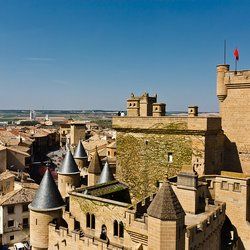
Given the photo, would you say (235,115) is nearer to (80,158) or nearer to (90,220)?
(90,220)

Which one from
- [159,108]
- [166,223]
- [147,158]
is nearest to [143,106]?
[159,108]

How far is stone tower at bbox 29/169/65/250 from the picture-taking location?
2588 centimetres

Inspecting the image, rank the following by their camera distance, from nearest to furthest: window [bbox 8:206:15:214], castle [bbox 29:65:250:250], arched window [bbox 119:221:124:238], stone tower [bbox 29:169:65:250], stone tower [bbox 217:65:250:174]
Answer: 1. castle [bbox 29:65:250:250]
2. arched window [bbox 119:221:124:238]
3. stone tower [bbox 29:169:65:250]
4. stone tower [bbox 217:65:250:174]
5. window [bbox 8:206:15:214]

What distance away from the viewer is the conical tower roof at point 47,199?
26.0 meters

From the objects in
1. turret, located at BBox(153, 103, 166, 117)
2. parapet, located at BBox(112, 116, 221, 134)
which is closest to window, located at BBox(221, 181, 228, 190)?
parapet, located at BBox(112, 116, 221, 134)

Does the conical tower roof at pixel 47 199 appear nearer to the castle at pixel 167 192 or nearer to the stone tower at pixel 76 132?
the castle at pixel 167 192

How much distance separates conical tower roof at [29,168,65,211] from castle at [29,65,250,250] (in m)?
0.08

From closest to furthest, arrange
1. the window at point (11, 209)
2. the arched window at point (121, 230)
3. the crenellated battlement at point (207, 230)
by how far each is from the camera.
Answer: the crenellated battlement at point (207, 230) → the arched window at point (121, 230) → the window at point (11, 209)

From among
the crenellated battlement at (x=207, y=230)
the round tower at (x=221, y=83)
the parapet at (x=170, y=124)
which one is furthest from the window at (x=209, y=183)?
the round tower at (x=221, y=83)

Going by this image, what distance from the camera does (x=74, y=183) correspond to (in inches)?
1465

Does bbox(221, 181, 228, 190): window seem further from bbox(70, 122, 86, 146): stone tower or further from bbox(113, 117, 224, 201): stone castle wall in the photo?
bbox(70, 122, 86, 146): stone tower

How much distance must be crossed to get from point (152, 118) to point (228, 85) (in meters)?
7.52

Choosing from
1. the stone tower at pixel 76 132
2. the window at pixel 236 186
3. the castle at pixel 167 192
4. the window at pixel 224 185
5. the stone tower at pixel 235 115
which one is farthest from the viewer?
the stone tower at pixel 76 132

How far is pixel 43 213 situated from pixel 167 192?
12.6 metres
